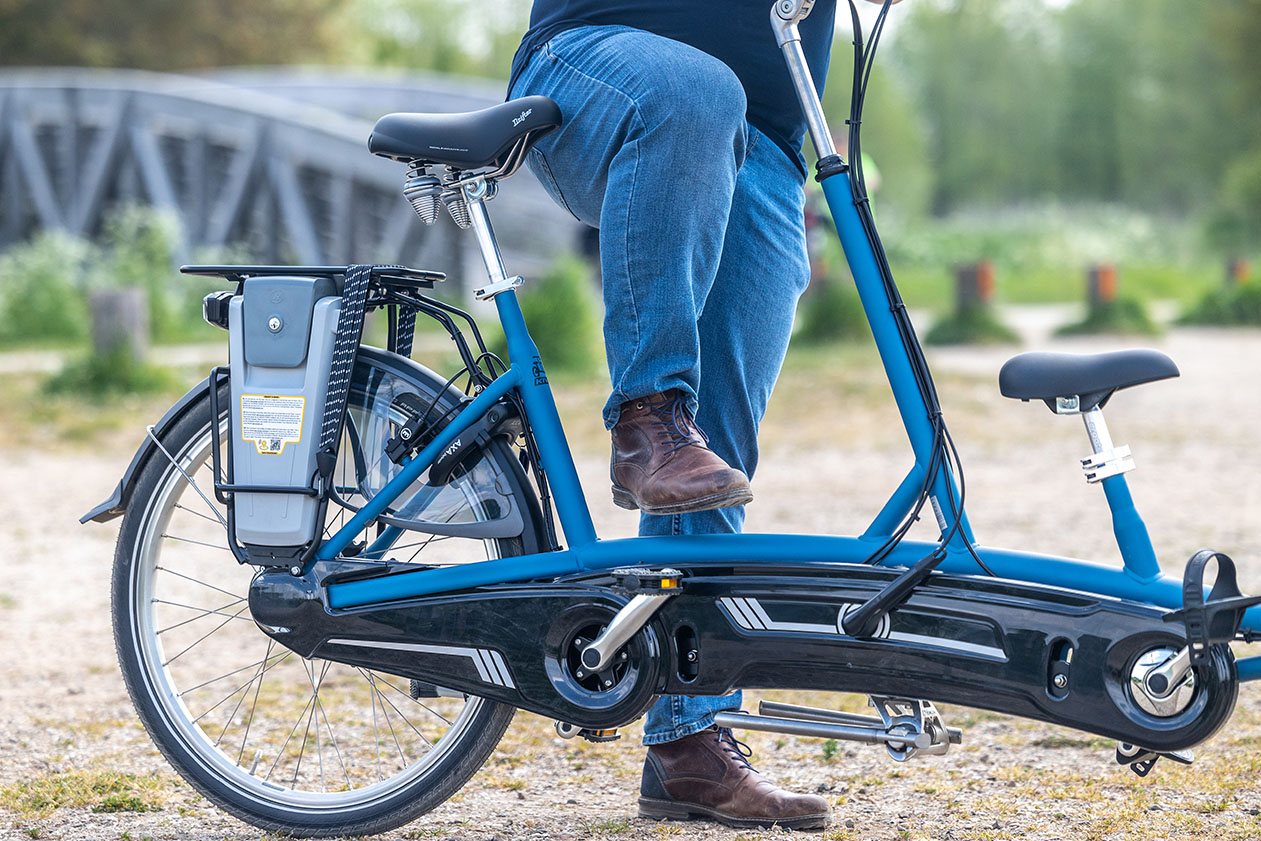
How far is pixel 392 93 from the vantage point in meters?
26.2

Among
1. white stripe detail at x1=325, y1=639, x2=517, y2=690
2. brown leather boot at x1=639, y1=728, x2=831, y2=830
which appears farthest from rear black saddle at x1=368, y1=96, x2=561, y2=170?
brown leather boot at x1=639, y1=728, x2=831, y2=830

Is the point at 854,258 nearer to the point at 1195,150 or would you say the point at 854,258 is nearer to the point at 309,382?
the point at 309,382

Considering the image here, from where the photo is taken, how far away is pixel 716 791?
2.87 m

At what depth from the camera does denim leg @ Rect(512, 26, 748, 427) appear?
245 cm

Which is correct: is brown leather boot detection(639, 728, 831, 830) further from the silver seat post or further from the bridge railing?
the bridge railing

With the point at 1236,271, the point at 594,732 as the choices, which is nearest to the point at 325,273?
the point at 594,732

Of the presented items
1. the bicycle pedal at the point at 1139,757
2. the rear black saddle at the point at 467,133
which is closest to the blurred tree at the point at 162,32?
the rear black saddle at the point at 467,133

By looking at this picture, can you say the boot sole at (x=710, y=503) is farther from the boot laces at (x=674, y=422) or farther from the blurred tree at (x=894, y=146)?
the blurred tree at (x=894, y=146)

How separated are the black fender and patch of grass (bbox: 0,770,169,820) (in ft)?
1.87

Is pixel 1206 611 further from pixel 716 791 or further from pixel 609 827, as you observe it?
pixel 609 827

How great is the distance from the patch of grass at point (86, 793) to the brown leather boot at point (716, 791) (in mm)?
976

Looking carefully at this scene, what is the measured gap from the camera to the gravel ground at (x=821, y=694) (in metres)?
2.84

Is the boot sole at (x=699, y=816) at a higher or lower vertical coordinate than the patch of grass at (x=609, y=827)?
higher

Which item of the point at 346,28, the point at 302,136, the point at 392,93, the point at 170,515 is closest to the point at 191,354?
the point at 302,136
